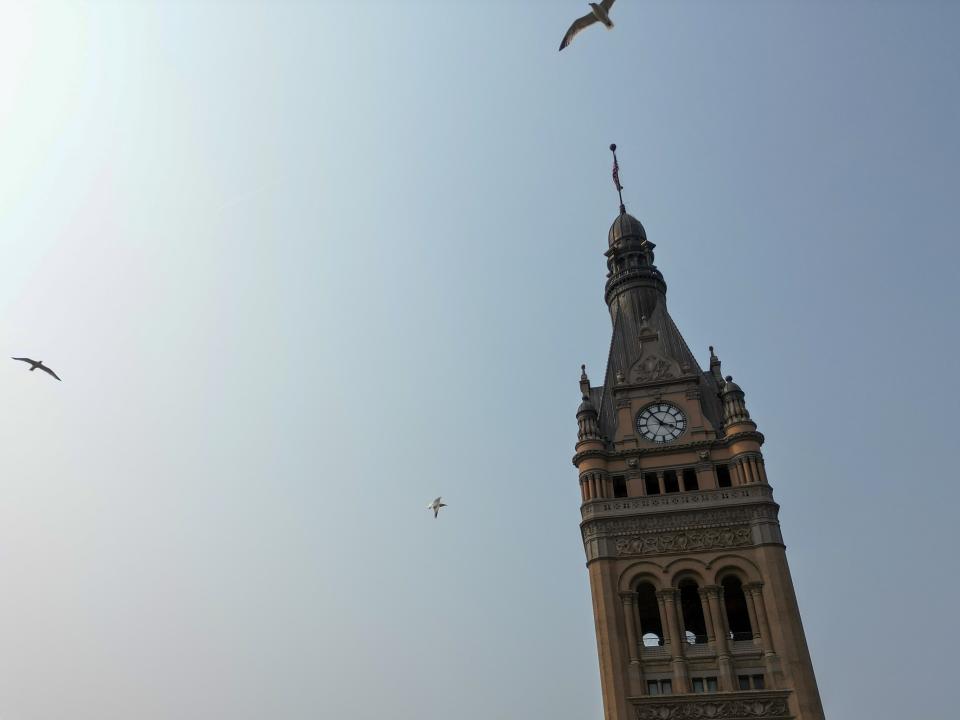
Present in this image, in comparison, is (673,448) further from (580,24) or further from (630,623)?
(580,24)

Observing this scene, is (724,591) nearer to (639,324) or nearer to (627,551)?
(627,551)

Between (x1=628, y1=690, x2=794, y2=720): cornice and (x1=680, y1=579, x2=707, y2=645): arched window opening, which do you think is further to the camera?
(x1=680, y1=579, x2=707, y2=645): arched window opening

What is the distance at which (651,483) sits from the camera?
57.8 metres

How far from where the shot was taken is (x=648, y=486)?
5775cm

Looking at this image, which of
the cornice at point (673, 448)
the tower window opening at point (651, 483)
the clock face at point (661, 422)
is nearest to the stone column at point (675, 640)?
the tower window opening at point (651, 483)

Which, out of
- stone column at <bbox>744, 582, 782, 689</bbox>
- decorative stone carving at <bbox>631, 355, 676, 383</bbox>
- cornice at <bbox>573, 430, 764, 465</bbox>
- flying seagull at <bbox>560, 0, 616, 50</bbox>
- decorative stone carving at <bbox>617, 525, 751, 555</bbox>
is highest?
decorative stone carving at <bbox>631, 355, 676, 383</bbox>

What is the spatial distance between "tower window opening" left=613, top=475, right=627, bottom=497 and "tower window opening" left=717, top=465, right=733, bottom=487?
6.62m

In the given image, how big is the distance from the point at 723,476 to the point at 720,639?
11.9 meters

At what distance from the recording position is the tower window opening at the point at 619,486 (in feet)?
190

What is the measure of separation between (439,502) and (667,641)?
748 inches

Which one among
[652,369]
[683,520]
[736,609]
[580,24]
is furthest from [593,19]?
[736,609]

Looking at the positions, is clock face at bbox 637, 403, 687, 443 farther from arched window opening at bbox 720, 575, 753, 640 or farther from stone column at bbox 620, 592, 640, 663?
stone column at bbox 620, 592, 640, 663

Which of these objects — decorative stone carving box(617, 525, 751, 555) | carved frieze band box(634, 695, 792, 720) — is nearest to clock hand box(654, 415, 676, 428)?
decorative stone carving box(617, 525, 751, 555)

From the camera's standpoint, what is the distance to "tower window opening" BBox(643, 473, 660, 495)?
57.2 m
